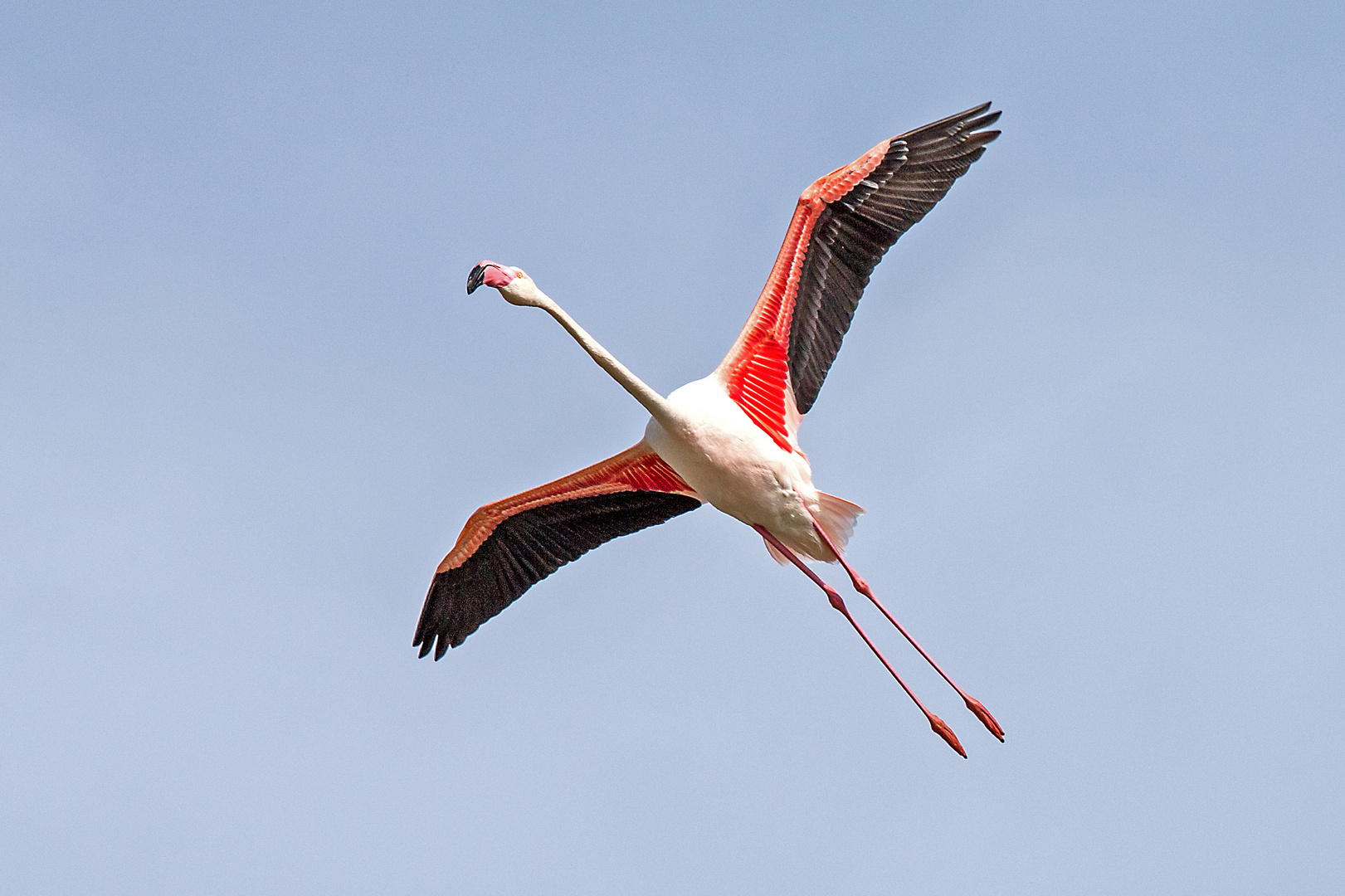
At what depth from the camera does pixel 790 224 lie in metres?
13.1

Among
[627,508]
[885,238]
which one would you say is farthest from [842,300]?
[627,508]

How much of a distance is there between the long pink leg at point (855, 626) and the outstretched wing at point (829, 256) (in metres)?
0.87

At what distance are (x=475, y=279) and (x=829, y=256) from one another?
3.36 meters

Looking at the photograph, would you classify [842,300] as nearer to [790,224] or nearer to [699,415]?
[790,224]

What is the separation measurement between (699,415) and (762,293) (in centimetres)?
132

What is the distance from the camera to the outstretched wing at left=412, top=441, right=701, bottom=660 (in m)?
13.9

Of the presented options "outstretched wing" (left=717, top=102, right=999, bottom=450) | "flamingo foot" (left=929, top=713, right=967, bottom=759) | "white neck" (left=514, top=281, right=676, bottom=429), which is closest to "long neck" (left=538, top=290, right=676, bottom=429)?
"white neck" (left=514, top=281, right=676, bottom=429)

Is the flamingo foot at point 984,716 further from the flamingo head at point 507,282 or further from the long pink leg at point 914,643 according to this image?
the flamingo head at point 507,282

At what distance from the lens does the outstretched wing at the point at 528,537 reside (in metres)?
13.9

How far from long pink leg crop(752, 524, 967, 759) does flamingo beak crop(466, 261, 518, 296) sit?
10.7 feet

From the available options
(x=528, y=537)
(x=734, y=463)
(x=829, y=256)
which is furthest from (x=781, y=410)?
(x=528, y=537)

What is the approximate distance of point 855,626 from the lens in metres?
13.5

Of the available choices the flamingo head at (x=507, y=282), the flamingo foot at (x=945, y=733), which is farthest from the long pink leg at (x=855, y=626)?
the flamingo head at (x=507, y=282)

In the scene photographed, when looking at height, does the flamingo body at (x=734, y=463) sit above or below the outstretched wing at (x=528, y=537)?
below
